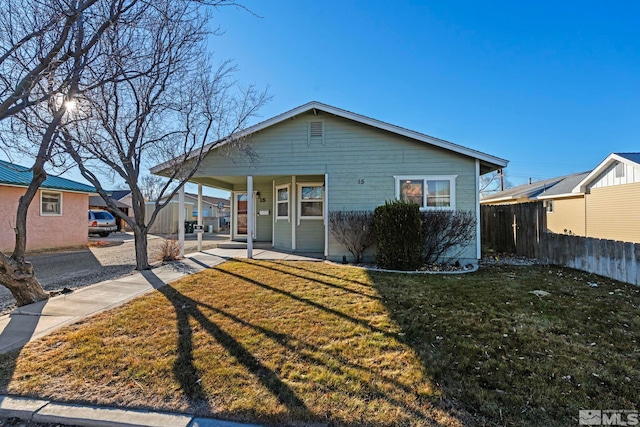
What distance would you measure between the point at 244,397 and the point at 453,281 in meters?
5.23

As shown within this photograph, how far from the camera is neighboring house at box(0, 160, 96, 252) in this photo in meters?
11.3

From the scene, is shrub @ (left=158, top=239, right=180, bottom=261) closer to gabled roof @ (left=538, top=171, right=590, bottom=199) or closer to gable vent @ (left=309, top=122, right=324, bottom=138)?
gable vent @ (left=309, top=122, right=324, bottom=138)

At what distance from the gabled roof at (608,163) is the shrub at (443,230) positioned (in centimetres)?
1080

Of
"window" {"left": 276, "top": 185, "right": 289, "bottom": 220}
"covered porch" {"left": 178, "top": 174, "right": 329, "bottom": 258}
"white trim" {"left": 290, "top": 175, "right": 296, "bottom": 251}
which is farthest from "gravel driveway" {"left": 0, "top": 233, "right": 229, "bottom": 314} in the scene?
"white trim" {"left": 290, "top": 175, "right": 296, "bottom": 251}

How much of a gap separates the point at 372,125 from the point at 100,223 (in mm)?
20967

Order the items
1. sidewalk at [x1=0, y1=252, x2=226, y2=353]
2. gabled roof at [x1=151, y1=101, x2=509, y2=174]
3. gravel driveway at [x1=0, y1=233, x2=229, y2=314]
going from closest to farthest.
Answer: sidewalk at [x1=0, y1=252, x2=226, y2=353]
gravel driveway at [x1=0, y1=233, x2=229, y2=314]
gabled roof at [x1=151, y1=101, x2=509, y2=174]

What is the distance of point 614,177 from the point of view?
14.2m

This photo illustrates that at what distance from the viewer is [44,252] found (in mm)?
12195

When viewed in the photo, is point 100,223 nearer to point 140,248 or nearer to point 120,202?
point 120,202

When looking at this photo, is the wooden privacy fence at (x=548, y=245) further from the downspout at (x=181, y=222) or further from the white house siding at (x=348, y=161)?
the downspout at (x=181, y=222)

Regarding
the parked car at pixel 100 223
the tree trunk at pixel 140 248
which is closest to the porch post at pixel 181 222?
the tree trunk at pixel 140 248

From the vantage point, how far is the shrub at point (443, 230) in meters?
8.02

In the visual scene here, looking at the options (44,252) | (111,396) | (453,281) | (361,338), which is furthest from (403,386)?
(44,252)

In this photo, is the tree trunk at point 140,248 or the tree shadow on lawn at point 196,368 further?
the tree trunk at point 140,248
